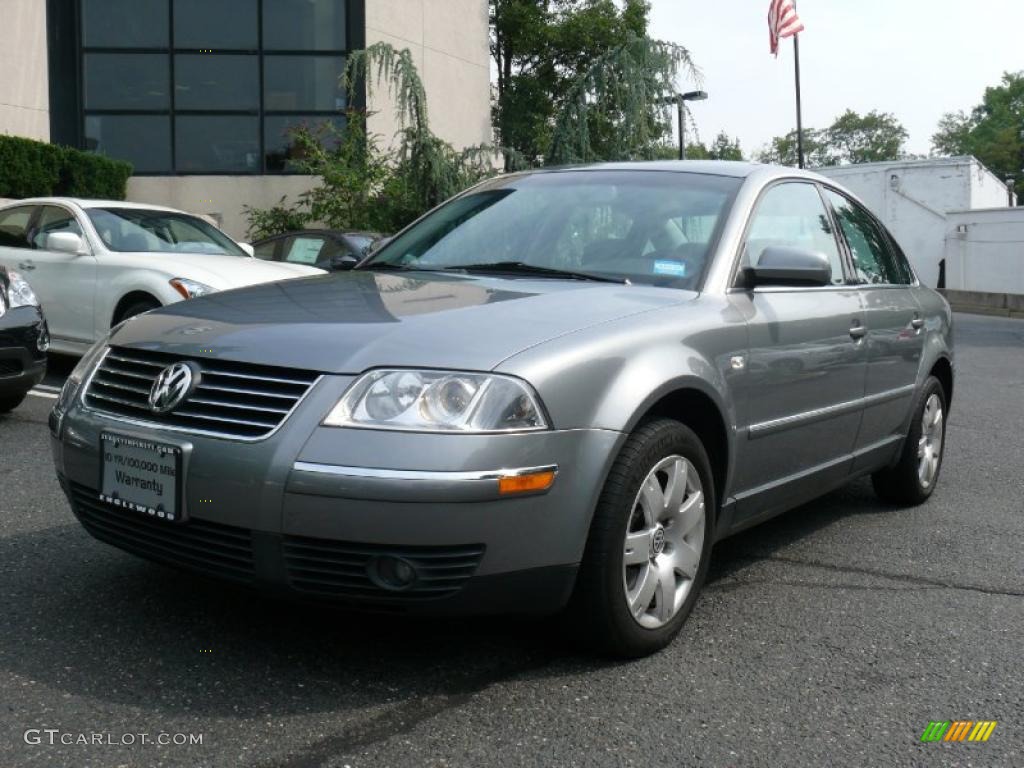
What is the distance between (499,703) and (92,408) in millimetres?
1460

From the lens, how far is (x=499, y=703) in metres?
3.07

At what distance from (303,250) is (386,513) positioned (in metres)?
10.0

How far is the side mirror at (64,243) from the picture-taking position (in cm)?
871

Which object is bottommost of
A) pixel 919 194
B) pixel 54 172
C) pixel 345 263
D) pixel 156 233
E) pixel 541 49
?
pixel 345 263

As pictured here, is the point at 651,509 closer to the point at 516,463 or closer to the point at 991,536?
the point at 516,463

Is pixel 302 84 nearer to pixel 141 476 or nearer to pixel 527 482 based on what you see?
pixel 141 476

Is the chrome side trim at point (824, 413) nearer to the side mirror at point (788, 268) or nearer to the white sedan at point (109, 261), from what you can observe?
the side mirror at point (788, 268)

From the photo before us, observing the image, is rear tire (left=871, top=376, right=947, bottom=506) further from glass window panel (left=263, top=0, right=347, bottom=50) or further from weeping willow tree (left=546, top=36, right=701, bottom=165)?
glass window panel (left=263, top=0, right=347, bottom=50)

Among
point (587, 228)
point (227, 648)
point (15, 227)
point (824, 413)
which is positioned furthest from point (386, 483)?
point (15, 227)

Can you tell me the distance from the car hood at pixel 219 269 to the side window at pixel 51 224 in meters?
0.88

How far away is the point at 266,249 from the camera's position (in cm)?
1296

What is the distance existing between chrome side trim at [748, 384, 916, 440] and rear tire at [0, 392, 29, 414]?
4.84 meters

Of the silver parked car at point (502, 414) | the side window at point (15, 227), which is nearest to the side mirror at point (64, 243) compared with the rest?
the side window at point (15, 227)

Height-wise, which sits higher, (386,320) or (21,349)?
(386,320)
